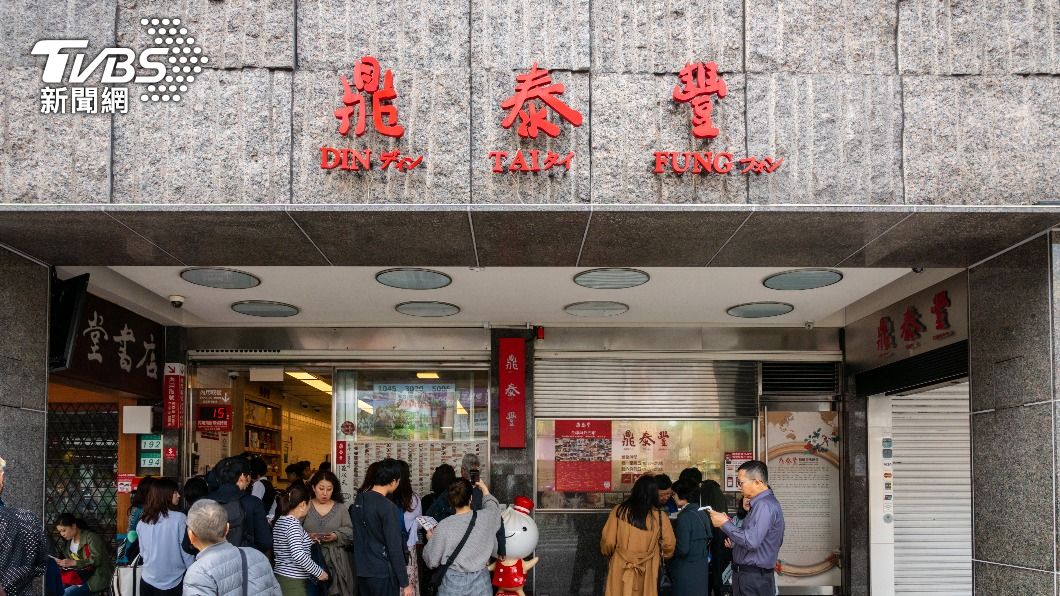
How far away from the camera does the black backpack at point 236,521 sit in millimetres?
6078

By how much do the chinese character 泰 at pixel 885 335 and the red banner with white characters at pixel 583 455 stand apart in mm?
2825

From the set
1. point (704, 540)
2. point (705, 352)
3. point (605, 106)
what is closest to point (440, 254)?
point (605, 106)

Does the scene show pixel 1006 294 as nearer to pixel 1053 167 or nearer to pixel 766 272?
pixel 1053 167

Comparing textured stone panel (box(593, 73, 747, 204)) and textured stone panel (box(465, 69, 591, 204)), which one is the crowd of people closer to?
textured stone panel (box(593, 73, 747, 204))

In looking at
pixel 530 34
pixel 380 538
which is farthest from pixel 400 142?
pixel 380 538

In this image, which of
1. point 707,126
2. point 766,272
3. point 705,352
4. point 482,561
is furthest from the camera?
point 705,352

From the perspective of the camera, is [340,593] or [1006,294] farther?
[340,593]

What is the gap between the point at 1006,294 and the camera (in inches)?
224

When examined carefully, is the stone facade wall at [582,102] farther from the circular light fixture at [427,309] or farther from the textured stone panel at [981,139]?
the circular light fixture at [427,309]

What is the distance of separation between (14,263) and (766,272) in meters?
5.17

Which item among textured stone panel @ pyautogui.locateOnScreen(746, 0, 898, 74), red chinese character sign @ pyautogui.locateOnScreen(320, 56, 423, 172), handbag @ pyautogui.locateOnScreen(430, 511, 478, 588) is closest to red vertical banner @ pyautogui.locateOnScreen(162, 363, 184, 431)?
handbag @ pyautogui.locateOnScreen(430, 511, 478, 588)

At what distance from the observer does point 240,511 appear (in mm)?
6156

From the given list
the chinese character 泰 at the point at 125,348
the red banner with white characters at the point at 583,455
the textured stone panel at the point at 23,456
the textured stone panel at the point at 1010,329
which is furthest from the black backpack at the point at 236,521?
the textured stone panel at the point at 1010,329

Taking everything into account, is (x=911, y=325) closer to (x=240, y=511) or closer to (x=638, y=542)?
(x=638, y=542)
